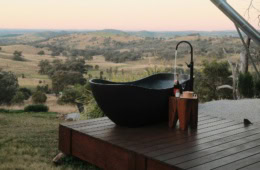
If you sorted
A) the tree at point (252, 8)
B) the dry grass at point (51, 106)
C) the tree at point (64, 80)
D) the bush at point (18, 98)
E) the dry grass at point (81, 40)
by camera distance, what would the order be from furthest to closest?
1. the dry grass at point (81, 40)
2. the tree at point (64, 80)
3. the bush at point (18, 98)
4. the dry grass at point (51, 106)
5. the tree at point (252, 8)

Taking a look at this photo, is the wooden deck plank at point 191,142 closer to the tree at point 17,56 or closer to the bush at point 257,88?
the bush at point 257,88

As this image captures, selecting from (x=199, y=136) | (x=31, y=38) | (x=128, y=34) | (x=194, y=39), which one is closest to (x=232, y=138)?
(x=199, y=136)

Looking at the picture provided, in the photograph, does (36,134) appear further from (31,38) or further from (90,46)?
(31,38)

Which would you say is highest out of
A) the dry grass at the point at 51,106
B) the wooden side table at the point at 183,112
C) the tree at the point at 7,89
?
the wooden side table at the point at 183,112

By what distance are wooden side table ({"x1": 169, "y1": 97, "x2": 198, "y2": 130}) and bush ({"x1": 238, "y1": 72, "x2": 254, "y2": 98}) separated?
4.78 m

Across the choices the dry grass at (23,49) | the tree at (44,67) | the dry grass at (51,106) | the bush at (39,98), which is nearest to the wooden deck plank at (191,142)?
the dry grass at (51,106)

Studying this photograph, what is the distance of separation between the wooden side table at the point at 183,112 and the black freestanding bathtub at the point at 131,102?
85 millimetres

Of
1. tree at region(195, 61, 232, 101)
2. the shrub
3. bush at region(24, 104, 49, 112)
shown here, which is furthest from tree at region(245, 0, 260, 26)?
the shrub

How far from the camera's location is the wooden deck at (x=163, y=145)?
211 cm

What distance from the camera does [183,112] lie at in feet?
9.37

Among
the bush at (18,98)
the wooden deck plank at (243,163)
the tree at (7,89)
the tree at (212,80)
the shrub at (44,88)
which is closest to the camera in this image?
the wooden deck plank at (243,163)

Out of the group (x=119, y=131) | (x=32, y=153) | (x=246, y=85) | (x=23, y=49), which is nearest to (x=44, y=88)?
(x=23, y=49)

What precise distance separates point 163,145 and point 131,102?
472 millimetres

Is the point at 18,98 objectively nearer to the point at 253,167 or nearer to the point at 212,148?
the point at 212,148
